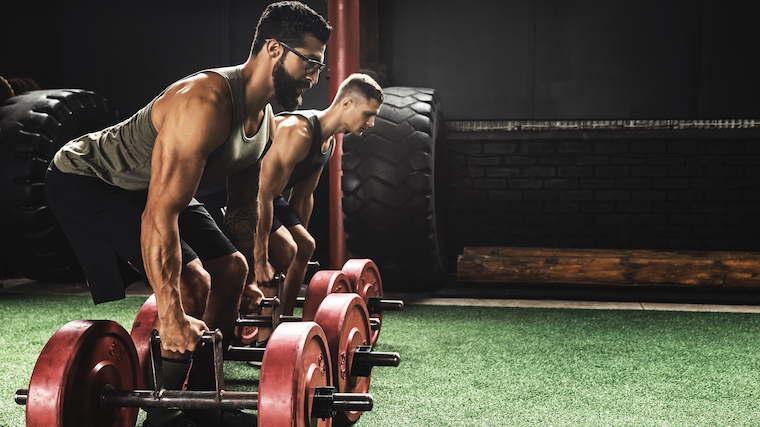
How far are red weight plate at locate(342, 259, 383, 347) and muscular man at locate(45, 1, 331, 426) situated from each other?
2.78ft

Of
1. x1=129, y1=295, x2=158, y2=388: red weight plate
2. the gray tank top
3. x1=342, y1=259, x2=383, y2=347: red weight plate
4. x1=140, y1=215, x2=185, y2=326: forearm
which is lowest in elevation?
x1=342, y1=259, x2=383, y2=347: red weight plate

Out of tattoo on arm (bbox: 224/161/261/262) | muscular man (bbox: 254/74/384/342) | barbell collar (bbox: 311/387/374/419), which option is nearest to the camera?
barbell collar (bbox: 311/387/374/419)

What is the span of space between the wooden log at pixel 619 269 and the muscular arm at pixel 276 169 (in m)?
1.76

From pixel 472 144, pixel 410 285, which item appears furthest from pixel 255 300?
pixel 472 144

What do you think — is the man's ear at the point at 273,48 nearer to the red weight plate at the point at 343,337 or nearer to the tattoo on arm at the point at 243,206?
the tattoo on arm at the point at 243,206

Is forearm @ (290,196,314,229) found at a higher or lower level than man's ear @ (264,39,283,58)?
lower

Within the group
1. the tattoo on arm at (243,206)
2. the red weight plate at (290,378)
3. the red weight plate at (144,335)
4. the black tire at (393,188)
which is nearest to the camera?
the red weight plate at (290,378)

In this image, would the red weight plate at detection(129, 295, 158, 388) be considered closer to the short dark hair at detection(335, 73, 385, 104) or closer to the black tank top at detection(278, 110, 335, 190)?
the black tank top at detection(278, 110, 335, 190)

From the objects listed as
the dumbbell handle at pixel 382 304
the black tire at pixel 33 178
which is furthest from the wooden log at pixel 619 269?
the black tire at pixel 33 178

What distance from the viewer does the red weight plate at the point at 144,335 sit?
5.89 feet

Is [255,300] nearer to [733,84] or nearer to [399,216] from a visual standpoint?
[399,216]

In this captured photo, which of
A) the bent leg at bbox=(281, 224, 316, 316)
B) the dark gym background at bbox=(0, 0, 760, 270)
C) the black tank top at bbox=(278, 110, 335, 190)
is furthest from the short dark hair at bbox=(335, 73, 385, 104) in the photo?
the dark gym background at bbox=(0, 0, 760, 270)

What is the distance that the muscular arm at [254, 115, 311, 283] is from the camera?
233 cm

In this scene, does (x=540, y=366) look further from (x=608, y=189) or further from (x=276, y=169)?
(x=608, y=189)
